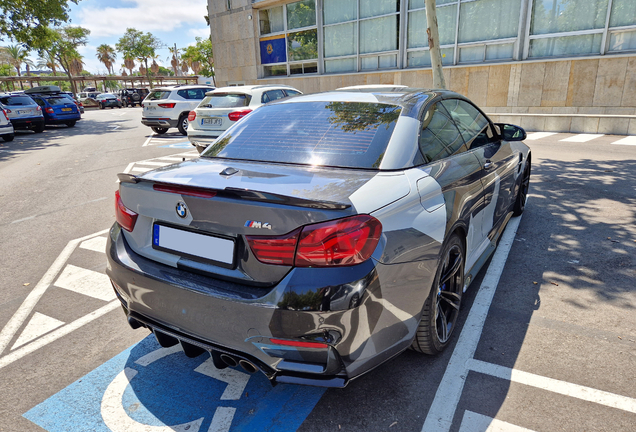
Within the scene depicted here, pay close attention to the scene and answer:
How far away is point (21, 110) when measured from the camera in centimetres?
1780

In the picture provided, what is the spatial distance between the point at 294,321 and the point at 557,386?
1.66 meters

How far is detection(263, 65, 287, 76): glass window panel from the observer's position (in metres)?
25.3

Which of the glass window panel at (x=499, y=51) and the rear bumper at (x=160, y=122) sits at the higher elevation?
the glass window panel at (x=499, y=51)

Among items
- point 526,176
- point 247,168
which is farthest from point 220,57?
point 247,168

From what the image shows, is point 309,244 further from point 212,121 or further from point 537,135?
point 537,135

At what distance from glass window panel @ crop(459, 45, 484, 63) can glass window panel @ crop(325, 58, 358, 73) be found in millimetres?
5478

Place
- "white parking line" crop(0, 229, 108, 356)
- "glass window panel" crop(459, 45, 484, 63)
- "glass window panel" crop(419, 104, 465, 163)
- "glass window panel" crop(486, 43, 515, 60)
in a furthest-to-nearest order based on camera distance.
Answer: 1. "glass window panel" crop(459, 45, 484, 63)
2. "glass window panel" crop(486, 43, 515, 60)
3. "white parking line" crop(0, 229, 108, 356)
4. "glass window panel" crop(419, 104, 465, 163)

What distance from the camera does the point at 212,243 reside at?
215 centimetres

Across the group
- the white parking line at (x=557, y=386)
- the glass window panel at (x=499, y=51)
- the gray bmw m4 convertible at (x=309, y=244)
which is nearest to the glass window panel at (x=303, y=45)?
the glass window panel at (x=499, y=51)

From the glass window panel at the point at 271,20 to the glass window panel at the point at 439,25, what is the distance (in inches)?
340

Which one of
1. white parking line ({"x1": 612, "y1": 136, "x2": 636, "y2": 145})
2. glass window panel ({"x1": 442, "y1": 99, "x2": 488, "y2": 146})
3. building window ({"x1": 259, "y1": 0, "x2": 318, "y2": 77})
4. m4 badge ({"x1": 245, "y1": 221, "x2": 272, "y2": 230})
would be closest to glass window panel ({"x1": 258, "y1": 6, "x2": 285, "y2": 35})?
building window ({"x1": 259, "y1": 0, "x2": 318, "y2": 77})

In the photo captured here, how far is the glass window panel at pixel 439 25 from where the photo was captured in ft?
59.4

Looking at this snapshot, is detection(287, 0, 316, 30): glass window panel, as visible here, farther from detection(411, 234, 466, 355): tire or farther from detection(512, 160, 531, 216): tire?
detection(411, 234, 466, 355): tire

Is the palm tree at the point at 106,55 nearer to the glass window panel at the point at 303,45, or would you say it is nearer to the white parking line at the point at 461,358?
the glass window panel at the point at 303,45
